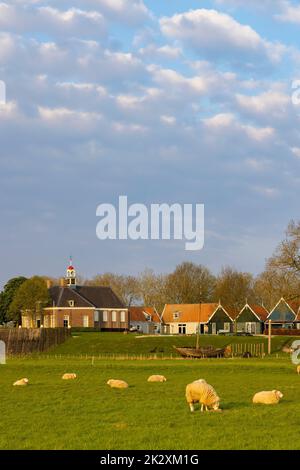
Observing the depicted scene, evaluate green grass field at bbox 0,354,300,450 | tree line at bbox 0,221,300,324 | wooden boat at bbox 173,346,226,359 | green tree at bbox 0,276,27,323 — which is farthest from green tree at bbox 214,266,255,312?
green grass field at bbox 0,354,300,450

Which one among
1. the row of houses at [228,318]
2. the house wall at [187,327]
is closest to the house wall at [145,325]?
the house wall at [187,327]

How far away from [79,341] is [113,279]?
94.4 metres

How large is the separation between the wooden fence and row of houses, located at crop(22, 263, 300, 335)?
41313 mm

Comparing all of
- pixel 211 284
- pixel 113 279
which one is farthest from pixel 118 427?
pixel 113 279

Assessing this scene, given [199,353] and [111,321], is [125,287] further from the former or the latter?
[199,353]

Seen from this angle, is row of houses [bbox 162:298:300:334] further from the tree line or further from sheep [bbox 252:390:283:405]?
sheep [bbox 252:390:283:405]

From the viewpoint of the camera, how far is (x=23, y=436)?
18734mm

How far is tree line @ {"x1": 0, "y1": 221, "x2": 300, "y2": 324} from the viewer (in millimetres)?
80938

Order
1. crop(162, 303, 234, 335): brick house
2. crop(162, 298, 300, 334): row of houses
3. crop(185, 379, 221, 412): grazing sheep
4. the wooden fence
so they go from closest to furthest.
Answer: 1. crop(185, 379, 221, 412): grazing sheep
2. the wooden fence
3. crop(162, 298, 300, 334): row of houses
4. crop(162, 303, 234, 335): brick house

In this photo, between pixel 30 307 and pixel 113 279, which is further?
pixel 113 279

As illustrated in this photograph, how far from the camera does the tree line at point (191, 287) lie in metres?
80.9

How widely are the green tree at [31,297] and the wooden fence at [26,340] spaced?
126 feet

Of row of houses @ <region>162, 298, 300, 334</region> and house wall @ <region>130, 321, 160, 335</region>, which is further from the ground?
row of houses @ <region>162, 298, 300, 334</region>

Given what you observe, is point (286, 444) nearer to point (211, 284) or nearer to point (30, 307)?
point (30, 307)
